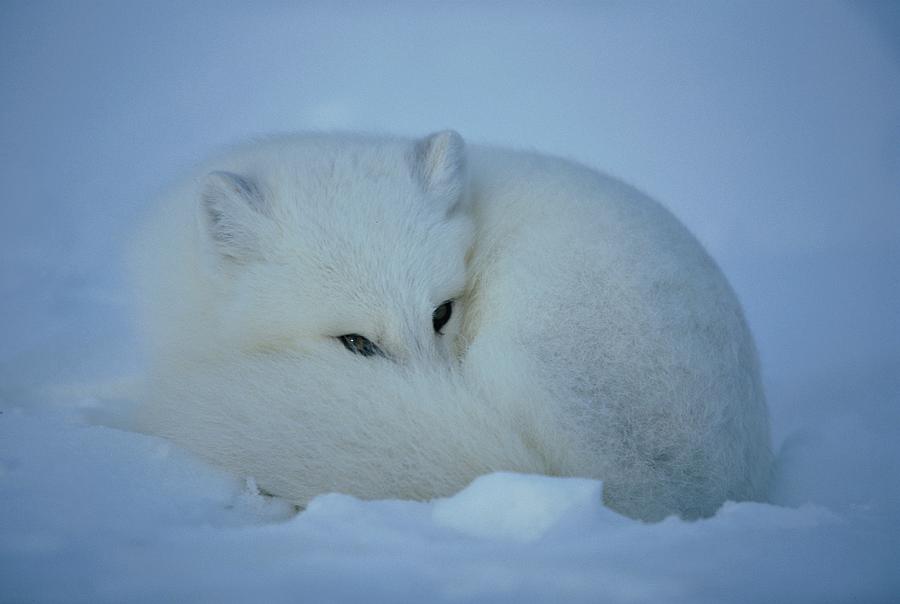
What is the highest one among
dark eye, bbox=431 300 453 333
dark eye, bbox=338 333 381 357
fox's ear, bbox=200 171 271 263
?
fox's ear, bbox=200 171 271 263

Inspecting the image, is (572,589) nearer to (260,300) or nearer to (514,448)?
(514,448)

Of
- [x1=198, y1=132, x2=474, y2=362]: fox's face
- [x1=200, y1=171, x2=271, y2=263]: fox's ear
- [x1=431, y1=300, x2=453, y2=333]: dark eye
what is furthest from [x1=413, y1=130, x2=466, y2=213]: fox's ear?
[x1=200, y1=171, x2=271, y2=263]: fox's ear

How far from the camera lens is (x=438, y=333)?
1.85 meters

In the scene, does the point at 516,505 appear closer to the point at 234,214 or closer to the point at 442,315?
the point at 442,315

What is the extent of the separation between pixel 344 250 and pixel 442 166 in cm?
45

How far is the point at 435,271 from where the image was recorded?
178cm

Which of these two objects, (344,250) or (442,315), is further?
(442,315)

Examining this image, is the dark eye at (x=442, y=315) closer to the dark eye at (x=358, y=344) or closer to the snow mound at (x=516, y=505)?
the dark eye at (x=358, y=344)

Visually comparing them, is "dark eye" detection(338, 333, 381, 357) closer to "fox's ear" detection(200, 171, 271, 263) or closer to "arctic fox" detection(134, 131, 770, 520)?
"arctic fox" detection(134, 131, 770, 520)

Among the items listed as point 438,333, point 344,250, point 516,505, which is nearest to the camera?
point 516,505

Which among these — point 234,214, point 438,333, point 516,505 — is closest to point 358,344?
point 438,333

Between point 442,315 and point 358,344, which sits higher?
point 442,315

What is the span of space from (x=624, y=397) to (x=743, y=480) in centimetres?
37

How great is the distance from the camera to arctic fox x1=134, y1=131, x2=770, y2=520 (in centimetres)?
130
